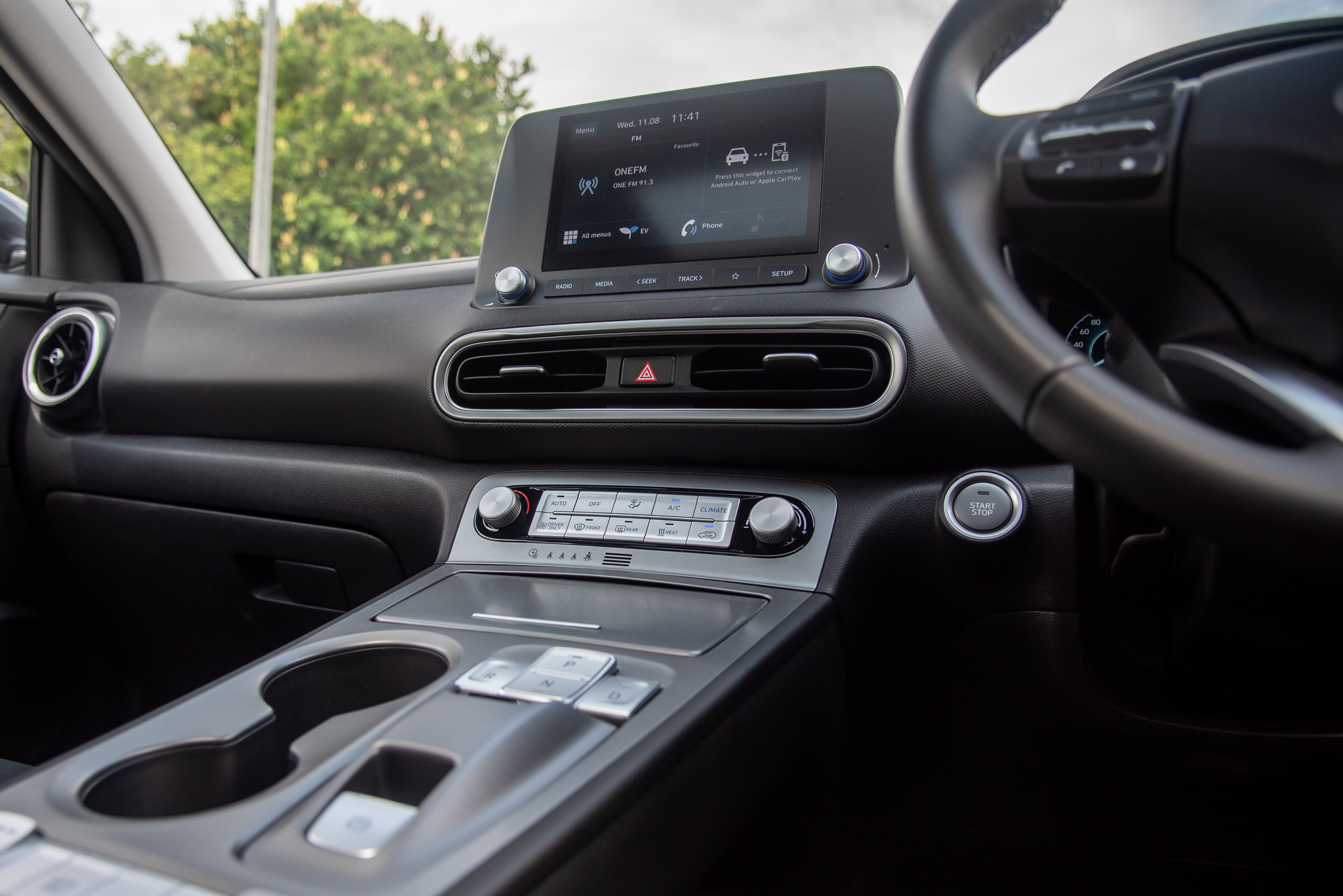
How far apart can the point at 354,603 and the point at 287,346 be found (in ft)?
1.44

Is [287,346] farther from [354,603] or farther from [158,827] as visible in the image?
[158,827]

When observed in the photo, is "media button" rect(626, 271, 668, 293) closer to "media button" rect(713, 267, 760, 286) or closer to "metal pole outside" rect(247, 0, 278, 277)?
"media button" rect(713, 267, 760, 286)

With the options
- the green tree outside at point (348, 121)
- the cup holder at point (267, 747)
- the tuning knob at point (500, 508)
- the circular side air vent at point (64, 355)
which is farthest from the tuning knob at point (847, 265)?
the green tree outside at point (348, 121)

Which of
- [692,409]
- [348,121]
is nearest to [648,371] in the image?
[692,409]

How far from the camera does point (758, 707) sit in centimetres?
80

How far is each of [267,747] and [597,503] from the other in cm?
47

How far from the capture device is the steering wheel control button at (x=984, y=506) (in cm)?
99

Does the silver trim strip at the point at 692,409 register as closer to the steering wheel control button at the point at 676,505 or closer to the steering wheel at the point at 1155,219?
the steering wheel control button at the point at 676,505

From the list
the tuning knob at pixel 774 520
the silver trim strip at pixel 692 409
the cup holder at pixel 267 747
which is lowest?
the cup holder at pixel 267 747

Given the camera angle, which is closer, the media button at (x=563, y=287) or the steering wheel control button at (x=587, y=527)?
the steering wheel control button at (x=587, y=527)

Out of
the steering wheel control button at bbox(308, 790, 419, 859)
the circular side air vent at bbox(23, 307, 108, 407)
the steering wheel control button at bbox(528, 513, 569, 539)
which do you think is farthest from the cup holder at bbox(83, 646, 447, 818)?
the circular side air vent at bbox(23, 307, 108, 407)

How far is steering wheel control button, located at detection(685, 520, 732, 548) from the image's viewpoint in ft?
3.41

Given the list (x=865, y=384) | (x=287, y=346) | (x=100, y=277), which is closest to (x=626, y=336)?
(x=865, y=384)

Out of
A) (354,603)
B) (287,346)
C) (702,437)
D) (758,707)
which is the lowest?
(354,603)
